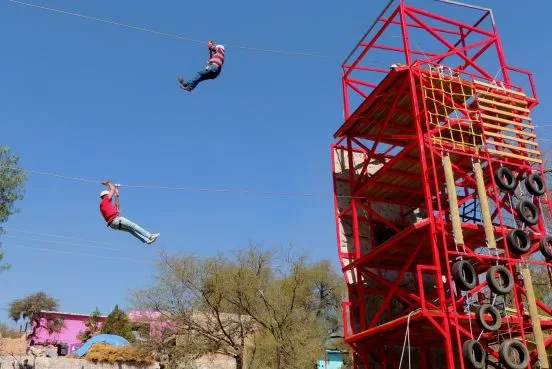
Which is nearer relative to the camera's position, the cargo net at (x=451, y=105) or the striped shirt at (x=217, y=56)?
the striped shirt at (x=217, y=56)

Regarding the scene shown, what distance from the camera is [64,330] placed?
57.2 m

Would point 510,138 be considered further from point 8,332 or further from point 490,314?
point 8,332

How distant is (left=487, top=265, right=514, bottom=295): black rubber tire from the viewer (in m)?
16.1

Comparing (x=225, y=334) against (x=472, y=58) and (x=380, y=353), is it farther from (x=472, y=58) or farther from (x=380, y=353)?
(x=472, y=58)

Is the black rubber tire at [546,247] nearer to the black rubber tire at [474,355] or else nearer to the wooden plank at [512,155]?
the wooden plank at [512,155]

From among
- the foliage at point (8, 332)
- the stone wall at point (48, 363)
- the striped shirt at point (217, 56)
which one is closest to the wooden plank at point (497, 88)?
the striped shirt at point (217, 56)

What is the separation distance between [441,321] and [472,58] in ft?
36.6

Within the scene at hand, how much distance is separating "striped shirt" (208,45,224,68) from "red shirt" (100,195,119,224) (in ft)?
14.8

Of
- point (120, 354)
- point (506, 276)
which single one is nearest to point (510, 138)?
point (506, 276)

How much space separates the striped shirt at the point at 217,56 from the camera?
14773mm

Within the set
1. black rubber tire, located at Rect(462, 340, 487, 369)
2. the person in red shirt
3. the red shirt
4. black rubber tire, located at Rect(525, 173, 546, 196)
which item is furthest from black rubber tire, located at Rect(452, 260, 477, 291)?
the red shirt

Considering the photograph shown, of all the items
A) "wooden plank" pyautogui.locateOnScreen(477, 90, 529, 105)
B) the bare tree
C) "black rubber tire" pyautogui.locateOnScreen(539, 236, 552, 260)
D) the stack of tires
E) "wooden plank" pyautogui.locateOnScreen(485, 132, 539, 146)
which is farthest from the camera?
the bare tree

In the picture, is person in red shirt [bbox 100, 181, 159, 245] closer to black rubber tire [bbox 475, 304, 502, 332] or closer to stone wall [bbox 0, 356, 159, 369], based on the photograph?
black rubber tire [bbox 475, 304, 502, 332]

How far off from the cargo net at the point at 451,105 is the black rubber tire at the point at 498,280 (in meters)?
4.26
